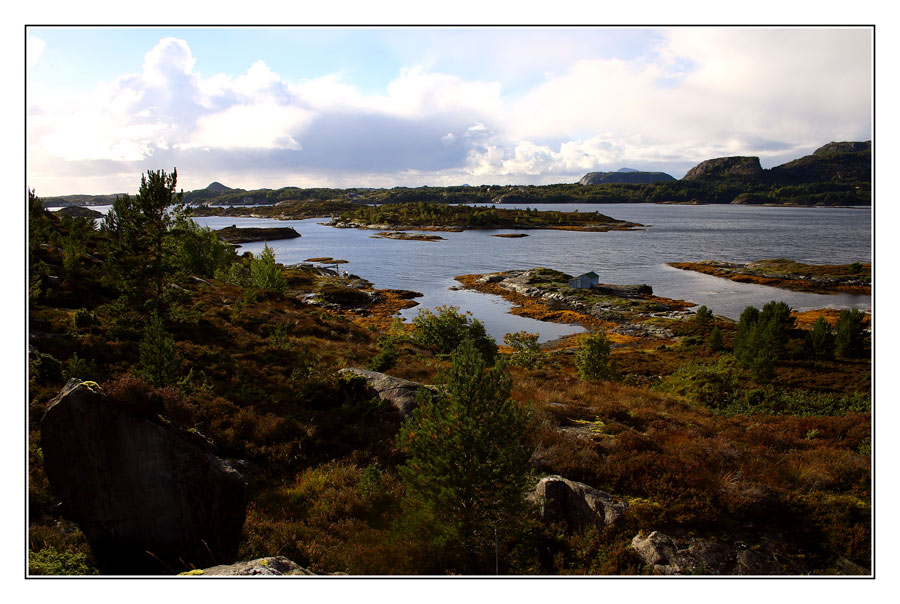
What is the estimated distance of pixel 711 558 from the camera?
312 inches

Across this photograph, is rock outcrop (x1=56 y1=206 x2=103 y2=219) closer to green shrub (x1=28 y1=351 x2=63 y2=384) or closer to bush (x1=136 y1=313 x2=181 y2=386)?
green shrub (x1=28 y1=351 x2=63 y2=384)

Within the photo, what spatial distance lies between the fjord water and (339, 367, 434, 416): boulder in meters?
32.6

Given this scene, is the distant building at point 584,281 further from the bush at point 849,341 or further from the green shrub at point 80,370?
the green shrub at point 80,370

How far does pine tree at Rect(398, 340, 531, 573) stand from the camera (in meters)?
7.35

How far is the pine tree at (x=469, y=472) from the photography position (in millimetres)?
7352

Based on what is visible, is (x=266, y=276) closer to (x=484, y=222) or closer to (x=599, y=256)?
(x=599, y=256)

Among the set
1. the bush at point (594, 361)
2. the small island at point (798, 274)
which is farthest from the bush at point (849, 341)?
the small island at point (798, 274)

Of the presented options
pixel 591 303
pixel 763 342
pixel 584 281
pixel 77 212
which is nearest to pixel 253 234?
pixel 77 212

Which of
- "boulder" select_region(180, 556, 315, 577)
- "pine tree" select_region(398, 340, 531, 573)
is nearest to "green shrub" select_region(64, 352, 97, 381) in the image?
"boulder" select_region(180, 556, 315, 577)

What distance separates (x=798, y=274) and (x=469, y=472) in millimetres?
97717

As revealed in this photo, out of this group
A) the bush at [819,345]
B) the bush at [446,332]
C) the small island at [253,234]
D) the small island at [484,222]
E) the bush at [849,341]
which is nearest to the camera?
the bush at [446,332]

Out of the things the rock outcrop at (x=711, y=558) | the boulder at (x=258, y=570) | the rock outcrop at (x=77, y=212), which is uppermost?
the rock outcrop at (x=77, y=212)

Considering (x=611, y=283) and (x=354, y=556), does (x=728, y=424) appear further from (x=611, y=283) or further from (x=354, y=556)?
(x=611, y=283)

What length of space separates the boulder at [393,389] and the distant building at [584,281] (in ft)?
192
